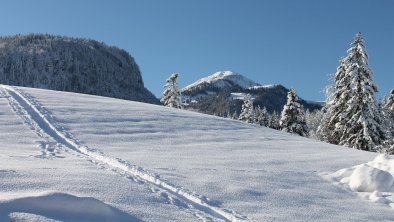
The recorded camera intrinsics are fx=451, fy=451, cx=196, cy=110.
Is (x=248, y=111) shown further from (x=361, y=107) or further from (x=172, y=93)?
(x=361, y=107)

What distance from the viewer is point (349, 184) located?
11953 mm

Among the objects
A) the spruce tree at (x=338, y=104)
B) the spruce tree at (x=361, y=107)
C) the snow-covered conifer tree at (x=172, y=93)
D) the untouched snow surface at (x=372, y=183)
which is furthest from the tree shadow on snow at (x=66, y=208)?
the snow-covered conifer tree at (x=172, y=93)

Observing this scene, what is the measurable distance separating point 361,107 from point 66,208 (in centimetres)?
2928

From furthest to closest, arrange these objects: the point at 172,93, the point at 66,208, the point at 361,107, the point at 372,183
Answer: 1. the point at 172,93
2. the point at 361,107
3. the point at 372,183
4. the point at 66,208

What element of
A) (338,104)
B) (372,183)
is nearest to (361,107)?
(338,104)

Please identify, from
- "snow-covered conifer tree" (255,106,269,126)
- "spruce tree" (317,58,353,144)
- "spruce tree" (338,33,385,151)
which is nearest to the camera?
"spruce tree" (338,33,385,151)

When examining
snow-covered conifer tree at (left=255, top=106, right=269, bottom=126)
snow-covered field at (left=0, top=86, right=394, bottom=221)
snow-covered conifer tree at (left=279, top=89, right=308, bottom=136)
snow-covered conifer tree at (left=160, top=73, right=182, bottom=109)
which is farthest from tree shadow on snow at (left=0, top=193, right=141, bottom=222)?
snow-covered conifer tree at (left=255, top=106, right=269, bottom=126)

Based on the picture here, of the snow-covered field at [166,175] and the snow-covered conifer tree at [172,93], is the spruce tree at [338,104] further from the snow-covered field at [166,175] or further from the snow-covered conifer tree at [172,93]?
the snow-covered conifer tree at [172,93]

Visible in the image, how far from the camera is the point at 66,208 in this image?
23.6ft

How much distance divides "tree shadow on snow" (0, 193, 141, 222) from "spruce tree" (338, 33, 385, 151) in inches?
1109

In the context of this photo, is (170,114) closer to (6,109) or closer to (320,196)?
(6,109)

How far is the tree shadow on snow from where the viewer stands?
22.5 feet

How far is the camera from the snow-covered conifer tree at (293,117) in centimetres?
4684

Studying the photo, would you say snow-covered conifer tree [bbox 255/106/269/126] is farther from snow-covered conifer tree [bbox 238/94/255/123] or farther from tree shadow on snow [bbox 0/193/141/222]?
tree shadow on snow [bbox 0/193/141/222]
